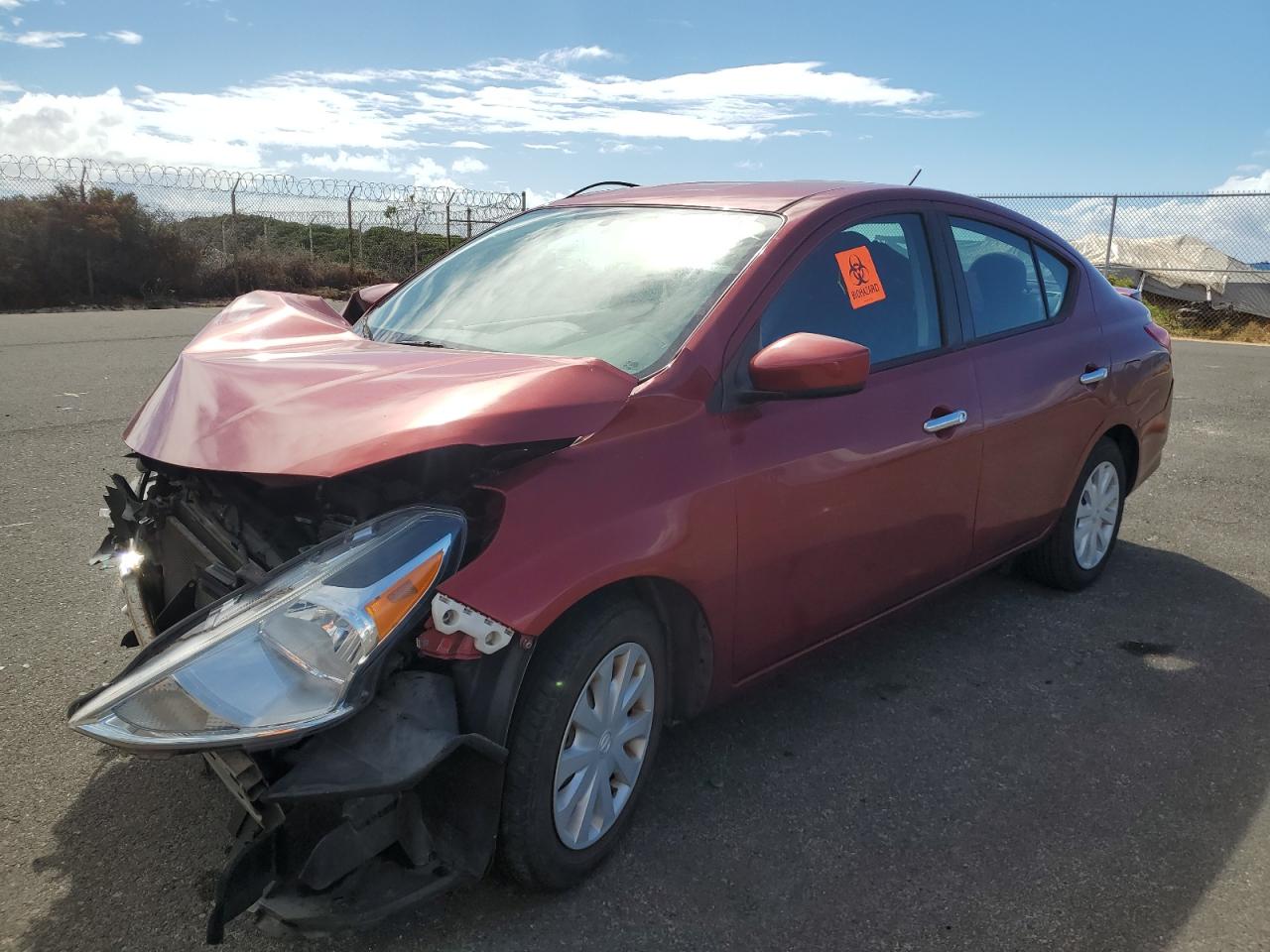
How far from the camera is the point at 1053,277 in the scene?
4.36m

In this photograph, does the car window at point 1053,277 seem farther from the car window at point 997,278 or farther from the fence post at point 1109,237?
the fence post at point 1109,237

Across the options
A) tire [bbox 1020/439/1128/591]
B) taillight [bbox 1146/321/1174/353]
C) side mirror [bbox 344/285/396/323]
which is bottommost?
tire [bbox 1020/439/1128/591]

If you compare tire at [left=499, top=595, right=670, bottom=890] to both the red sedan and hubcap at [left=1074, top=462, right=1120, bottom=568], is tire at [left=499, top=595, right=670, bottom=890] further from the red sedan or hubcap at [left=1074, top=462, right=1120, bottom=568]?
hubcap at [left=1074, top=462, right=1120, bottom=568]

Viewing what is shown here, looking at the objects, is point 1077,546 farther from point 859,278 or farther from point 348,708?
point 348,708

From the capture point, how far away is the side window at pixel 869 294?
10.1ft

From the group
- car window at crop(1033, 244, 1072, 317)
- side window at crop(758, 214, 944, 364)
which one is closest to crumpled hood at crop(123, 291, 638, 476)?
side window at crop(758, 214, 944, 364)

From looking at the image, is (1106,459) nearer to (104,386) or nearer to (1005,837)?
(1005,837)

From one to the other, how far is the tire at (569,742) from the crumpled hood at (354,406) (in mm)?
468

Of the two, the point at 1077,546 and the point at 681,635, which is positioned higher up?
the point at 681,635

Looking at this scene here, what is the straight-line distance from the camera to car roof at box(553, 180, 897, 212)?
11.1 feet

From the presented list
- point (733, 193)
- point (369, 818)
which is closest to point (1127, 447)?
point (733, 193)

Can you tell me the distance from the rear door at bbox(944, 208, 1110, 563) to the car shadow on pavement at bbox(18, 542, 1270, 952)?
0.60m

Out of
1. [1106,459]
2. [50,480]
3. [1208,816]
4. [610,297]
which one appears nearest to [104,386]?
[50,480]

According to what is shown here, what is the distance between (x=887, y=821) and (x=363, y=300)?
2802mm
